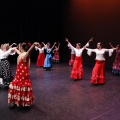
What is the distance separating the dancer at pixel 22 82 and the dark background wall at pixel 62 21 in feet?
22.7

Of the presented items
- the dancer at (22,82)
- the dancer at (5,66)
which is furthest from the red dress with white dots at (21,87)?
the dancer at (5,66)

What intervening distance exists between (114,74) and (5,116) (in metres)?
5.65

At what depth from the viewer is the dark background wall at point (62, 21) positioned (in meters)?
11.0

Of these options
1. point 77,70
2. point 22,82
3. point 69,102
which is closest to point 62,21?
point 77,70

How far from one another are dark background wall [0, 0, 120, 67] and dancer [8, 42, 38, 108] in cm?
692

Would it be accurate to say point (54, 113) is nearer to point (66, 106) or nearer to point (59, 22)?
point (66, 106)

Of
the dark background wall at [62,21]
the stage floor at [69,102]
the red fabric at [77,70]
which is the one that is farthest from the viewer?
the dark background wall at [62,21]

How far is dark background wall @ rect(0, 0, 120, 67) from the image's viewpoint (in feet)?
36.2

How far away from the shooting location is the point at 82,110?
4672 millimetres

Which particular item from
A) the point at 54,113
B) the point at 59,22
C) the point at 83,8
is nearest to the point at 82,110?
the point at 54,113

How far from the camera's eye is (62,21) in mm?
13961

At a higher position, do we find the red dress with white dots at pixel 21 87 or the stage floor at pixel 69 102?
the red dress with white dots at pixel 21 87

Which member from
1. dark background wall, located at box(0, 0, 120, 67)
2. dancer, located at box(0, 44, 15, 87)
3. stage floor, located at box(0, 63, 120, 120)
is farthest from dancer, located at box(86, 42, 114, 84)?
dark background wall, located at box(0, 0, 120, 67)

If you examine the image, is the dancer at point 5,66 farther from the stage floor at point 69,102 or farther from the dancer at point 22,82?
the dancer at point 22,82
